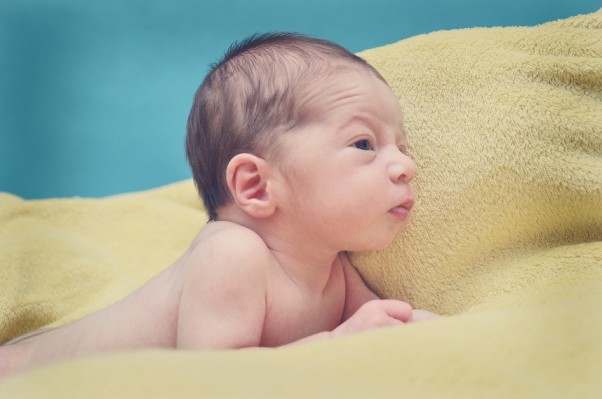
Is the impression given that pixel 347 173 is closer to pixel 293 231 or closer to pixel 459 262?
pixel 293 231

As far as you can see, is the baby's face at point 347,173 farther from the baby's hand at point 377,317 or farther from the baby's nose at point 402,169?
the baby's hand at point 377,317

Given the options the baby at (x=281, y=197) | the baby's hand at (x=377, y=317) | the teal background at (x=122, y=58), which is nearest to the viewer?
the baby's hand at (x=377, y=317)

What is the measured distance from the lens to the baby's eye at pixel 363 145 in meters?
0.91

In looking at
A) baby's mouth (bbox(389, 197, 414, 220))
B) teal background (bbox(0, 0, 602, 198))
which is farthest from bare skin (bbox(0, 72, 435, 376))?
teal background (bbox(0, 0, 602, 198))

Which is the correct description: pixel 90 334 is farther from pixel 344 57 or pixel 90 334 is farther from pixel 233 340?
pixel 344 57

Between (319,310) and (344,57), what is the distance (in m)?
0.35

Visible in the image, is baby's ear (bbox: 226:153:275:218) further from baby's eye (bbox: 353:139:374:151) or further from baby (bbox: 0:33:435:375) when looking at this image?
baby's eye (bbox: 353:139:374:151)

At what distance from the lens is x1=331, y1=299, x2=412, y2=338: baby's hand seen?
2.49ft

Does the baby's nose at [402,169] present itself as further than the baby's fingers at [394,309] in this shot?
Yes

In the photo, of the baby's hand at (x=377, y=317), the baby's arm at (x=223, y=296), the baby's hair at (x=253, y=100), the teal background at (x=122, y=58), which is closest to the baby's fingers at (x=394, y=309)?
the baby's hand at (x=377, y=317)

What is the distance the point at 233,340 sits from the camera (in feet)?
2.60

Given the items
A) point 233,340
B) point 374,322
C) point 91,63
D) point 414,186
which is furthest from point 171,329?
point 91,63

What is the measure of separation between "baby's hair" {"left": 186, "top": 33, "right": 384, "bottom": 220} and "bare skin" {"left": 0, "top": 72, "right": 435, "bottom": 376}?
0.08 feet

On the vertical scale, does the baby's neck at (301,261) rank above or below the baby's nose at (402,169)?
below
